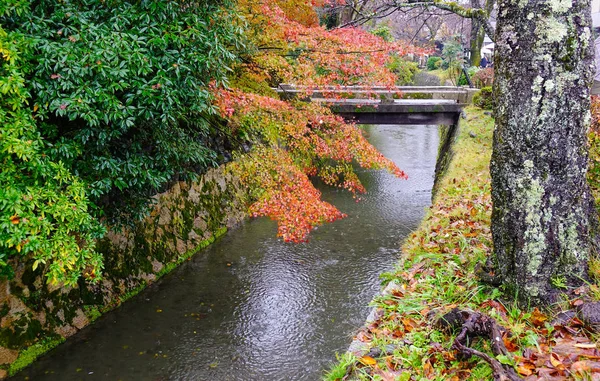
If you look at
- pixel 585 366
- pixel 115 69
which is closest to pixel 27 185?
pixel 115 69

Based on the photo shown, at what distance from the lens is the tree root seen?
299cm

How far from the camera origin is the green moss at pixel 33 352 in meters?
6.88

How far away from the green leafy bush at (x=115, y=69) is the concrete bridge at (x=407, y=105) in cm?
822

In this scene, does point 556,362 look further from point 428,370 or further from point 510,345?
point 428,370

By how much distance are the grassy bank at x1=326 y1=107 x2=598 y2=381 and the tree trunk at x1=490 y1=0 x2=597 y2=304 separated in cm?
32

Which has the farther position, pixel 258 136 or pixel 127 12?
pixel 258 136

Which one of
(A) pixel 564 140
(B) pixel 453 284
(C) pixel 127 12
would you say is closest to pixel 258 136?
(C) pixel 127 12

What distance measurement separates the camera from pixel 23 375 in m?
6.79

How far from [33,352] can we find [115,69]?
5155mm

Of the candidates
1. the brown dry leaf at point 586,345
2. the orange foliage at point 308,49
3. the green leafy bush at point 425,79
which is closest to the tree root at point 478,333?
the brown dry leaf at point 586,345

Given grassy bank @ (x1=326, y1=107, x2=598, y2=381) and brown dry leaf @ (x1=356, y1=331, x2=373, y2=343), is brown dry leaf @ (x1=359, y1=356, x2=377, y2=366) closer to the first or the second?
grassy bank @ (x1=326, y1=107, x2=598, y2=381)

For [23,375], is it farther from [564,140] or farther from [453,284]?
[564,140]

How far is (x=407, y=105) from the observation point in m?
14.2

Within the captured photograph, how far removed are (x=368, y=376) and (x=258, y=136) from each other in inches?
403
